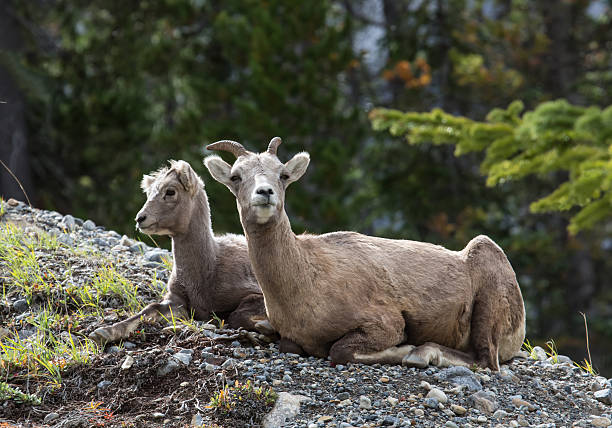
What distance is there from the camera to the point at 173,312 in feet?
21.7

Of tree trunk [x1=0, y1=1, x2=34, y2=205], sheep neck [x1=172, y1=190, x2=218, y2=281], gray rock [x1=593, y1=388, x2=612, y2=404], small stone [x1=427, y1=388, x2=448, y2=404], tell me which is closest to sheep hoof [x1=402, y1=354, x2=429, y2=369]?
small stone [x1=427, y1=388, x2=448, y2=404]

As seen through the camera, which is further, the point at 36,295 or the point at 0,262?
the point at 0,262

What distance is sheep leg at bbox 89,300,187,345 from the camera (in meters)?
6.10

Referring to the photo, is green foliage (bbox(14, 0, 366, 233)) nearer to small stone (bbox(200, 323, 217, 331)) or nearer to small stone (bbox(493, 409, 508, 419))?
small stone (bbox(200, 323, 217, 331))

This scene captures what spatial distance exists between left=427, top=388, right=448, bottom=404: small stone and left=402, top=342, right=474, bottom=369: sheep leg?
51 centimetres

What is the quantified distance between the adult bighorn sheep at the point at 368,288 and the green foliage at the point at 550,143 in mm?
1205

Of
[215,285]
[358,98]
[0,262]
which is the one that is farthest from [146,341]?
[358,98]

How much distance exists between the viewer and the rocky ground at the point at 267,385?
16.9ft

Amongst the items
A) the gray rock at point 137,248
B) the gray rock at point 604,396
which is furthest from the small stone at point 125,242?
the gray rock at point 604,396

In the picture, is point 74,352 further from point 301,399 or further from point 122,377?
point 301,399

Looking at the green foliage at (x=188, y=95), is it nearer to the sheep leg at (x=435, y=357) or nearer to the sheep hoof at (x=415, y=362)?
the sheep leg at (x=435, y=357)

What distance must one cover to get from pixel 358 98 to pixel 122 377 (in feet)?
51.8

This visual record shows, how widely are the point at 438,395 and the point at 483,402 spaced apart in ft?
1.05

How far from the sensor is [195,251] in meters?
6.91
